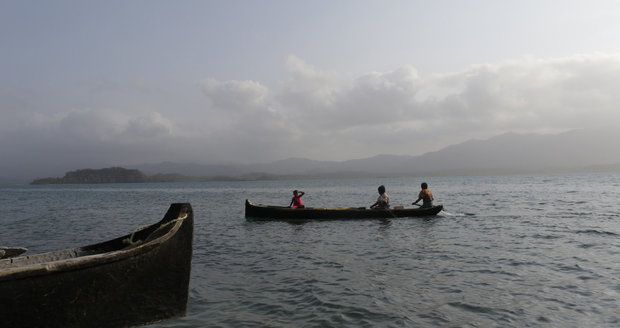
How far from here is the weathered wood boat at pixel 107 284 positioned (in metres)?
6.51

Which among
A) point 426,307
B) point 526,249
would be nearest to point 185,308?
point 426,307

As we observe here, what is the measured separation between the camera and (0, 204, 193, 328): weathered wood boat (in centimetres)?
651

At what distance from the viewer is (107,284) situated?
24.2 ft

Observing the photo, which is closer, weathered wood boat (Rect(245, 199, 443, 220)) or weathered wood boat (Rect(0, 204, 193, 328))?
weathered wood boat (Rect(0, 204, 193, 328))

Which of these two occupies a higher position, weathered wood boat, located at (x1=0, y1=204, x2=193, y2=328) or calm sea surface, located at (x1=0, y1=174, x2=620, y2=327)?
weathered wood boat, located at (x1=0, y1=204, x2=193, y2=328)

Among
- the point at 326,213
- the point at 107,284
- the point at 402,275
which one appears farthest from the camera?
the point at 326,213

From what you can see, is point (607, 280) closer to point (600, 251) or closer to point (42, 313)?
point (600, 251)

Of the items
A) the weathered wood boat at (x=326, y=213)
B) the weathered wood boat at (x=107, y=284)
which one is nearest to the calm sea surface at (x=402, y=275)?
the weathered wood boat at (x=107, y=284)

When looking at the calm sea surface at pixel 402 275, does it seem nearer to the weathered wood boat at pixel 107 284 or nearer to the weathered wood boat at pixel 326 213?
the weathered wood boat at pixel 107 284

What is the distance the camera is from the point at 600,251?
52.7ft

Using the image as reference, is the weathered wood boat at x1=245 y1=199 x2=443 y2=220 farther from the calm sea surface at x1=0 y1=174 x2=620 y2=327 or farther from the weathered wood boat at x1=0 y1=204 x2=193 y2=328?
the weathered wood boat at x1=0 y1=204 x2=193 y2=328

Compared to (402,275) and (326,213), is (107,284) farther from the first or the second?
(326,213)

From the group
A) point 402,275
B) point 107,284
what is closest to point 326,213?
point 402,275

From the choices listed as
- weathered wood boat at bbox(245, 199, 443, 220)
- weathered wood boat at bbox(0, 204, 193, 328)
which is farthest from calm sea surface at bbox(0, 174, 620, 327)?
weathered wood boat at bbox(245, 199, 443, 220)
